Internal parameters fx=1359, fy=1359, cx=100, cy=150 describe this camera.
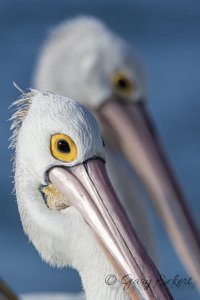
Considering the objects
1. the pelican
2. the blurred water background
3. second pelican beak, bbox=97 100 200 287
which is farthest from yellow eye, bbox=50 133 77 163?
the blurred water background

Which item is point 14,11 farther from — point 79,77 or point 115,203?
point 115,203

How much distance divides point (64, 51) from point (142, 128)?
3.33ft

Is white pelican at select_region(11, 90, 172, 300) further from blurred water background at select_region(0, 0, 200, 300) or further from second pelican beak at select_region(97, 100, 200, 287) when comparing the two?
blurred water background at select_region(0, 0, 200, 300)

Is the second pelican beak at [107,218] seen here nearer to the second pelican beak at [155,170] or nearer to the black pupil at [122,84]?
the second pelican beak at [155,170]

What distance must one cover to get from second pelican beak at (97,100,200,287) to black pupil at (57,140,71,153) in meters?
3.08

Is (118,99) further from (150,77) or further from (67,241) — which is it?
(67,241)

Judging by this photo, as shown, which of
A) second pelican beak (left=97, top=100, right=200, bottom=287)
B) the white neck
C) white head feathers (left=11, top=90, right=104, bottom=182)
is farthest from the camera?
second pelican beak (left=97, top=100, right=200, bottom=287)

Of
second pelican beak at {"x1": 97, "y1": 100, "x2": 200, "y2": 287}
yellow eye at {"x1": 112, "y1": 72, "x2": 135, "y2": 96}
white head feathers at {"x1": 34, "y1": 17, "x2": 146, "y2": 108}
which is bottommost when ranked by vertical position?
second pelican beak at {"x1": 97, "y1": 100, "x2": 200, "y2": 287}

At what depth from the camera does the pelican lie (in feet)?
30.8

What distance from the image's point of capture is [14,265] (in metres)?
13.6

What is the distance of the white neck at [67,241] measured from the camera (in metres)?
6.42

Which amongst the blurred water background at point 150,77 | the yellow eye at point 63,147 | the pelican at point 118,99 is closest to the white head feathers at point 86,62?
the pelican at point 118,99

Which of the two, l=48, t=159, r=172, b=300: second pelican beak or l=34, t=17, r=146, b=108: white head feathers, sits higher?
l=34, t=17, r=146, b=108: white head feathers

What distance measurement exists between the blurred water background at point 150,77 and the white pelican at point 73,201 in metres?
3.93
